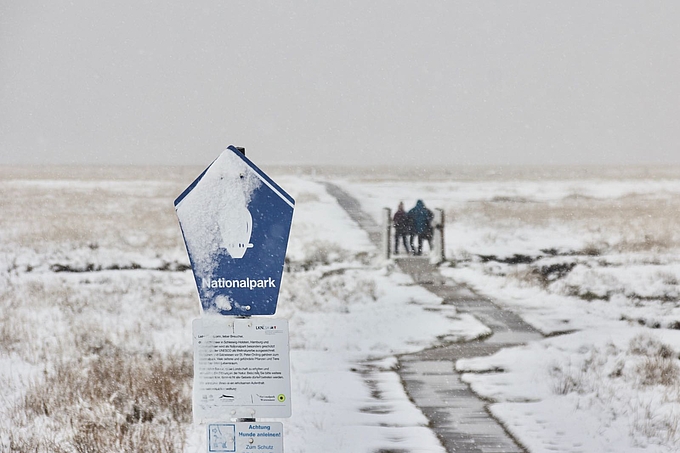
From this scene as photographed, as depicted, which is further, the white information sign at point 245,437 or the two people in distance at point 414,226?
the two people in distance at point 414,226

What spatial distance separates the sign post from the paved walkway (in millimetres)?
2836

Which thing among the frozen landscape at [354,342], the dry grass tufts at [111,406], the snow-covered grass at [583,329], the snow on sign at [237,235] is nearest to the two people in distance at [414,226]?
the frozen landscape at [354,342]

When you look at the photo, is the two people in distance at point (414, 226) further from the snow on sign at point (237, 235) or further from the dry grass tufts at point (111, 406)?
the snow on sign at point (237, 235)

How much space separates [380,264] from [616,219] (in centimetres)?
1968

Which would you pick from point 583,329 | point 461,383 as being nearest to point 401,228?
point 583,329

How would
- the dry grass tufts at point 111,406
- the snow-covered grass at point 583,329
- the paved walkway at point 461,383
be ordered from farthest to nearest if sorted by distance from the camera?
the snow-covered grass at point 583,329 < the paved walkway at point 461,383 < the dry grass tufts at point 111,406

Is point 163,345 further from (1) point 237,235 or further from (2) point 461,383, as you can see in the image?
(1) point 237,235

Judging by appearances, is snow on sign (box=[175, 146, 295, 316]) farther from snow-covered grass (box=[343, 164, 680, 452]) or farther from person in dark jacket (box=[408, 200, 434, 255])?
person in dark jacket (box=[408, 200, 434, 255])

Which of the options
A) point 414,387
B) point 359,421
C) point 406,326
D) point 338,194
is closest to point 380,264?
point 406,326

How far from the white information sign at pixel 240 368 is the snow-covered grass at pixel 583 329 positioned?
3.28 meters

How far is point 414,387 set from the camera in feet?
23.2

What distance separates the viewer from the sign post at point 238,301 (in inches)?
112

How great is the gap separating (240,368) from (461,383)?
475 centimetres

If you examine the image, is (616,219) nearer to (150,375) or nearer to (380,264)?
(380,264)
